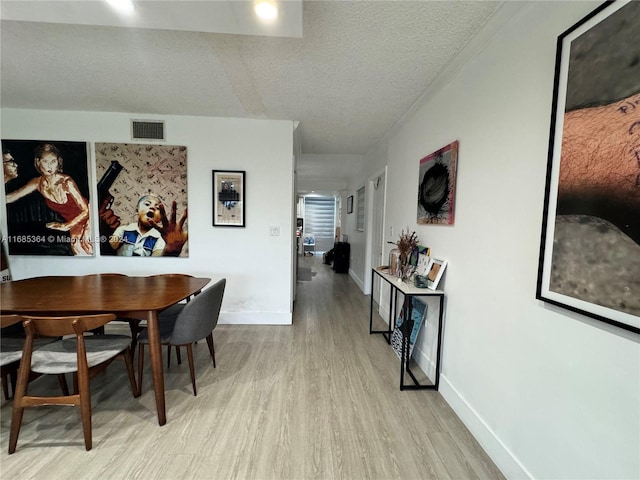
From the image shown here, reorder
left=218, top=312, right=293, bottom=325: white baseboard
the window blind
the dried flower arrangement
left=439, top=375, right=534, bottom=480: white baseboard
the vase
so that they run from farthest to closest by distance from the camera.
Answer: the window blind, left=218, top=312, right=293, bottom=325: white baseboard, the vase, the dried flower arrangement, left=439, top=375, right=534, bottom=480: white baseboard

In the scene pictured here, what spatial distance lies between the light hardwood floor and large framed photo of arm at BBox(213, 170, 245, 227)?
1.49 m

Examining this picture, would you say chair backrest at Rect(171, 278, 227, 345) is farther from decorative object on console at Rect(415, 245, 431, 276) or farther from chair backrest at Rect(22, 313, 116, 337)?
decorative object on console at Rect(415, 245, 431, 276)

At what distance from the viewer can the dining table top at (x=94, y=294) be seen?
4.93 feet

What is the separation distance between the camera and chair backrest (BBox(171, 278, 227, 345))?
5.69 ft

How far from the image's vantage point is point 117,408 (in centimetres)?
171

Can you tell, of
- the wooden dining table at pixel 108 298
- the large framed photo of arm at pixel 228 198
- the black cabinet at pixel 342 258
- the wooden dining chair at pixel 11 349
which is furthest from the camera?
the black cabinet at pixel 342 258

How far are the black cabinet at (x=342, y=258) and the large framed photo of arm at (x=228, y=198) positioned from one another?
378 cm

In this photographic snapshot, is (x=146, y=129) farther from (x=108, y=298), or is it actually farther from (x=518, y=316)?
(x=518, y=316)

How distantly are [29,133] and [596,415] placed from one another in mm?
4979

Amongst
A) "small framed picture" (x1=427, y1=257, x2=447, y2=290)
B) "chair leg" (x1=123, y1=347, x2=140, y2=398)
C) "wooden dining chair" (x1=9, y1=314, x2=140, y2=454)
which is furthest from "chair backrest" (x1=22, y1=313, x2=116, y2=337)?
"small framed picture" (x1=427, y1=257, x2=447, y2=290)

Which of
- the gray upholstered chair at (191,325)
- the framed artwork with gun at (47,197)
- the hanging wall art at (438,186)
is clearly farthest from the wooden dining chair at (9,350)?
the hanging wall art at (438,186)

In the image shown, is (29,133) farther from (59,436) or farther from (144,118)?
(59,436)

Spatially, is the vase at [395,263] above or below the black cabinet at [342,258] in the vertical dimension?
above

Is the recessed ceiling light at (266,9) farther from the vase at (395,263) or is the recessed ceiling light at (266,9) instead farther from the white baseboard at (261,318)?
the white baseboard at (261,318)
